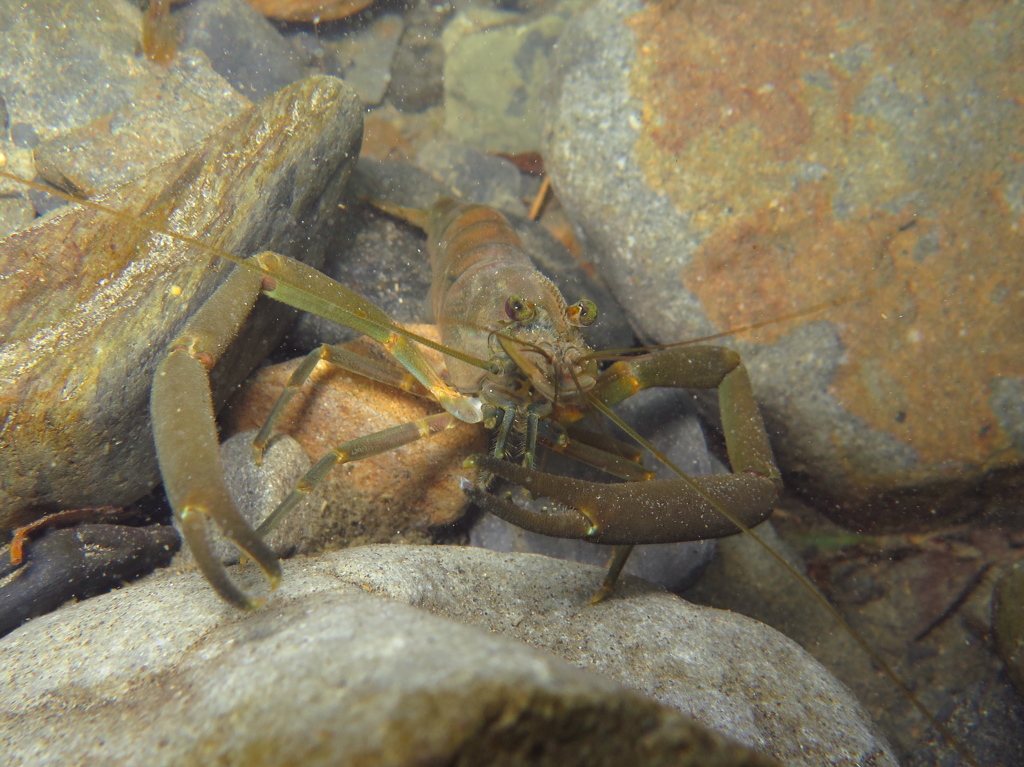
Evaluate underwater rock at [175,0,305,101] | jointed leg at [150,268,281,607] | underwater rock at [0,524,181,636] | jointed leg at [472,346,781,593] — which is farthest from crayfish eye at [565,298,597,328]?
underwater rock at [175,0,305,101]

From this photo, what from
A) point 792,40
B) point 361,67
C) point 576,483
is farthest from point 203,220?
point 792,40

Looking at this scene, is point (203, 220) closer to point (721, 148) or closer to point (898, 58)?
point (721, 148)

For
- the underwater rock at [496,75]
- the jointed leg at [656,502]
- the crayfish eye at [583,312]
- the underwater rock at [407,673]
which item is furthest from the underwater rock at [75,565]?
the underwater rock at [496,75]

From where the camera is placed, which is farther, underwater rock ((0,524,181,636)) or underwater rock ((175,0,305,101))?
underwater rock ((175,0,305,101))

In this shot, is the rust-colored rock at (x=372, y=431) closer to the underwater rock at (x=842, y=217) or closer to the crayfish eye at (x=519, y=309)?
the crayfish eye at (x=519, y=309)

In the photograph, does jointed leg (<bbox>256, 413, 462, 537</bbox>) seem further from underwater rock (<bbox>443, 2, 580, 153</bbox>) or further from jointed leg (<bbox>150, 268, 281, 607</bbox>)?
underwater rock (<bbox>443, 2, 580, 153</bbox>)

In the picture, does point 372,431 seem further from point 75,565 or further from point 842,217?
point 842,217
